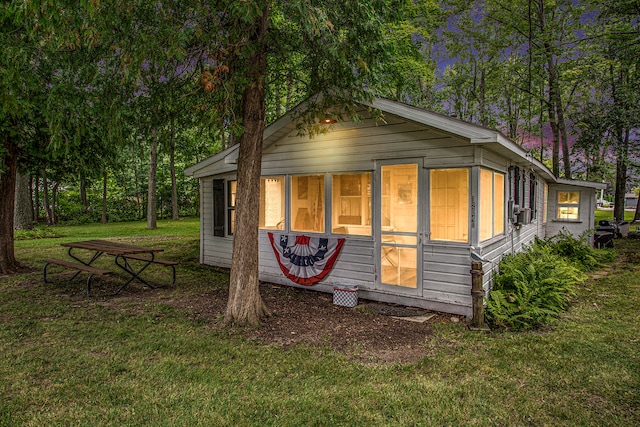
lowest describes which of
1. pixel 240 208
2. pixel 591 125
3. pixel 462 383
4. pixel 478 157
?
pixel 462 383

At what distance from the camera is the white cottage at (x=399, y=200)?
529cm

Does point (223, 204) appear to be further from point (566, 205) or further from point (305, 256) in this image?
point (566, 205)

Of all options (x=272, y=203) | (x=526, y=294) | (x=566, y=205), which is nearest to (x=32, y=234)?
(x=272, y=203)

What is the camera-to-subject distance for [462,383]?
3270 millimetres

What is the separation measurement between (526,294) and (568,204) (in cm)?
911

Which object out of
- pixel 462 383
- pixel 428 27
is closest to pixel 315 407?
pixel 462 383

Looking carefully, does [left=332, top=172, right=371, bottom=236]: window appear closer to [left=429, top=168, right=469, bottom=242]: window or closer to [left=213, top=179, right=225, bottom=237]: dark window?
[left=429, top=168, right=469, bottom=242]: window

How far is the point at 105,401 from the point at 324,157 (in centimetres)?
473

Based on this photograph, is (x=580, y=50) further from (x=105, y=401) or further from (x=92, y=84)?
(x=105, y=401)

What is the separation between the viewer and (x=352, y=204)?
21.0 feet

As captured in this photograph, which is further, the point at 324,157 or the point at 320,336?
the point at 324,157

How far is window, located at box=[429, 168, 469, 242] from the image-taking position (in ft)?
17.8

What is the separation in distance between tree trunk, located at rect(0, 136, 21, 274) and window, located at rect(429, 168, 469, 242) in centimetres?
781

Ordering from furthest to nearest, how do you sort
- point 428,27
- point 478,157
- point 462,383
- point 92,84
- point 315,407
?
point 428,27 → point 478,157 → point 92,84 → point 462,383 → point 315,407
